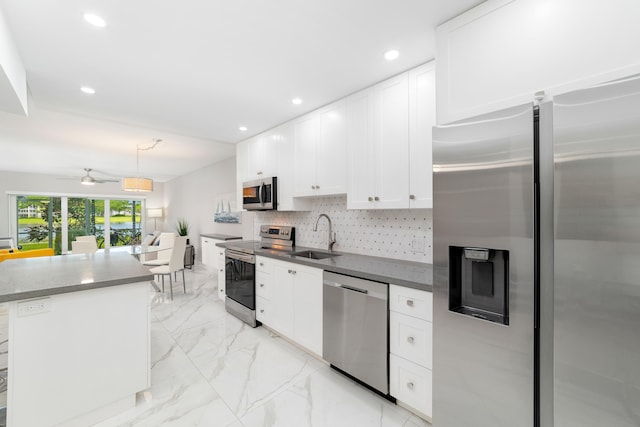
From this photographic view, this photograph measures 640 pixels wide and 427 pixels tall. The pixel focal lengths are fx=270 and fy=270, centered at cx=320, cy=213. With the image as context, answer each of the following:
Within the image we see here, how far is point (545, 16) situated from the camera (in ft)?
4.16

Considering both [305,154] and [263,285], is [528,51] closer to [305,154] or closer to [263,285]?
[305,154]

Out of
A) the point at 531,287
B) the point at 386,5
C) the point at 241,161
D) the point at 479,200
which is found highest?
the point at 386,5

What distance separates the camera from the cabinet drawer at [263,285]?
2.93 metres

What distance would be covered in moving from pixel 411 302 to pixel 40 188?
9952 mm

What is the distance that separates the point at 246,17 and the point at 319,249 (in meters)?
2.26

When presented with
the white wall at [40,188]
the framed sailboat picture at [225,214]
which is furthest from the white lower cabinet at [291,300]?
the white wall at [40,188]

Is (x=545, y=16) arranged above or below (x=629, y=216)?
above

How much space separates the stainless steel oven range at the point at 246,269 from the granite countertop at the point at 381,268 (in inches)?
25.3

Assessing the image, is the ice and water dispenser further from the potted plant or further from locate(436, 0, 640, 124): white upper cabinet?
the potted plant

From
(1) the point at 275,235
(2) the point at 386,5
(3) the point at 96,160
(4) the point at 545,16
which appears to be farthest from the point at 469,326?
(3) the point at 96,160

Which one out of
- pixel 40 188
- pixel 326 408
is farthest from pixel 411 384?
pixel 40 188

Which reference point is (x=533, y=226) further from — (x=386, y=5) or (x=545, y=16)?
(x=386, y=5)

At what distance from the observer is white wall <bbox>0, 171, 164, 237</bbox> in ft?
22.4

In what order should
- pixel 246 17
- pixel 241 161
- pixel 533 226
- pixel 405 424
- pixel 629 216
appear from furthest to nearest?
pixel 241 161 → pixel 405 424 → pixel 246 17 → pixel 533 226 → pixel 629 216
